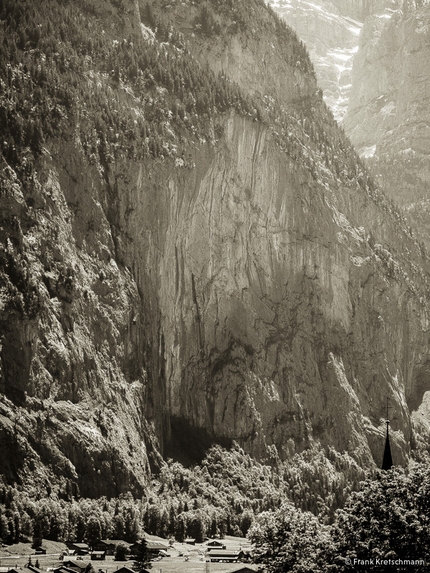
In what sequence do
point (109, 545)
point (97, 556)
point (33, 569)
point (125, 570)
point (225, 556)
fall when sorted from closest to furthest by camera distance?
point (33, 569) → point (125, 570) → point (97, 556) → point (109, 545) → point (225, 556)

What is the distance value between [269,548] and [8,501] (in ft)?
168

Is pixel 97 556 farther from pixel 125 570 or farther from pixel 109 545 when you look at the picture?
pixel 125 570

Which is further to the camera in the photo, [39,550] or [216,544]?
[216,544]

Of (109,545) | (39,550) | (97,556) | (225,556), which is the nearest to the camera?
(39,550)

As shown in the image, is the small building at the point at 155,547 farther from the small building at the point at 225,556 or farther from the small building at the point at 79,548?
the small building at the point at 79,548

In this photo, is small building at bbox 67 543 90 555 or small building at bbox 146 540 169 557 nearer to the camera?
small building at bbox 67 543 90 555

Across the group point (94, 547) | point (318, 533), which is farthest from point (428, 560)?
point (94, 547)

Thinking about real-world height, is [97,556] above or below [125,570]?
below

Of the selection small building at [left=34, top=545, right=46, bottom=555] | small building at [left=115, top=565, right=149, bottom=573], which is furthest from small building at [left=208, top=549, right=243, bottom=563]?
small building at [left=34, top=545, right=46, bottom=555]

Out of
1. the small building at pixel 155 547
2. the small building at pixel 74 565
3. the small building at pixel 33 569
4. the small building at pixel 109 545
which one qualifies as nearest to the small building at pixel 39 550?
the small building at pixel 74 565

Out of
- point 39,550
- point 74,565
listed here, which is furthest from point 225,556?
point 74,565

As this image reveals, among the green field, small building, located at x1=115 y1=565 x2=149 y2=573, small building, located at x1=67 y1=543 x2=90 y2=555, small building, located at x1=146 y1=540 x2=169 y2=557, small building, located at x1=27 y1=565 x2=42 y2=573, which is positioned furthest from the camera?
small building, located at x1=146 y1=540 x2=169 y2=557

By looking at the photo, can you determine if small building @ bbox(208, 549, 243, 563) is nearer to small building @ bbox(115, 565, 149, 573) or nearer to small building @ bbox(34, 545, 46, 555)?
small building @ bbox(115, 565, 149, 573)

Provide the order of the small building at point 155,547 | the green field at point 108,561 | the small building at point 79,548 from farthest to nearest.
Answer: the small building at point 155,547
the small building at point 79,548
the green field at point 108,561
